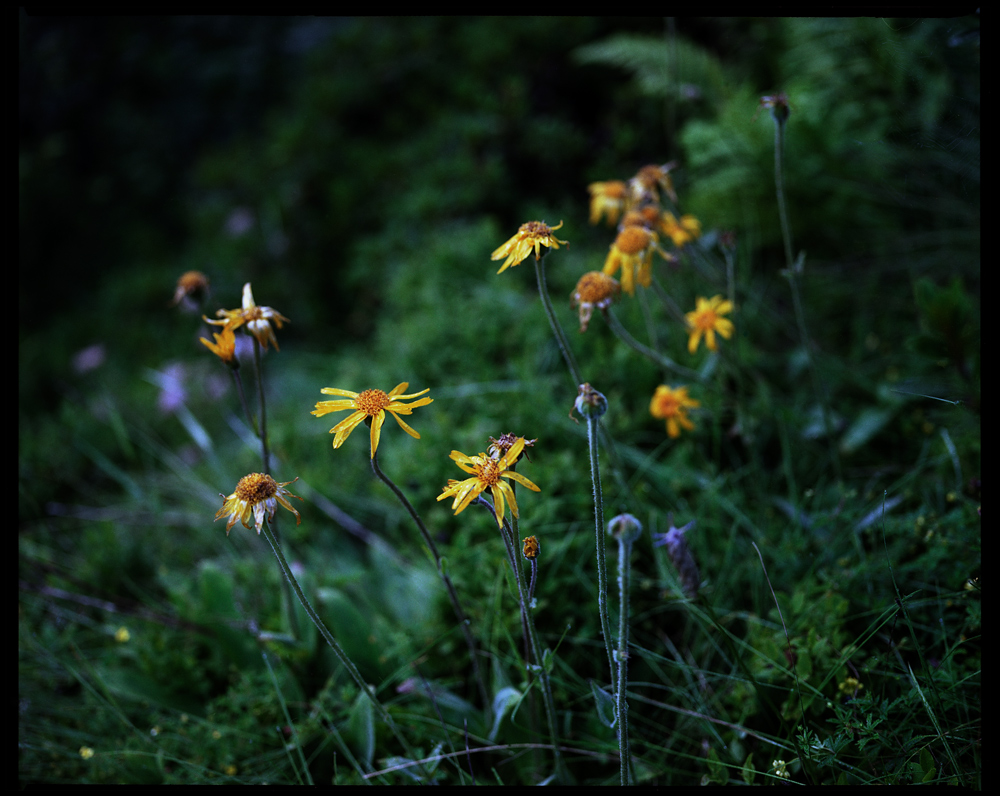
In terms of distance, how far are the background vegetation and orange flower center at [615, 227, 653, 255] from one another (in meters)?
0.44

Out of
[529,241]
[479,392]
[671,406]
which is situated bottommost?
[479,392]

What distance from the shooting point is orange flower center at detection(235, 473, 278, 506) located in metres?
0.98

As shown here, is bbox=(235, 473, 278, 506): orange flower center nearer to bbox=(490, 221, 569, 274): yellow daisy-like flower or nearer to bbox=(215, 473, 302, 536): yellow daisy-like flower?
bbox=(215, 473, 302, 536): yellow daisy-like flower

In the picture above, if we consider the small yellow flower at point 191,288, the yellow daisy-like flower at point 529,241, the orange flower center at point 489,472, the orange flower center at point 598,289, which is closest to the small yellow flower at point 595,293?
the orange flower center at point 598,289

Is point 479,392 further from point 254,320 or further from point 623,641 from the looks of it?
point 623,641

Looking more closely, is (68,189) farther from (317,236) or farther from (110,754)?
(110,754)

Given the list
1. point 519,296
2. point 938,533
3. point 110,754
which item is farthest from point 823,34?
point 110,754

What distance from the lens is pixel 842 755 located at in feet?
3.50

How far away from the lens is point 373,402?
102cm

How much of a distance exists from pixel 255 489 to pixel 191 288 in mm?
614

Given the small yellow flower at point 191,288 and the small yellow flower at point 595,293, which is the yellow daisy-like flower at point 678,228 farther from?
the small yellow flower at point 191,288

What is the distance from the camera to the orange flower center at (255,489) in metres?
0.98

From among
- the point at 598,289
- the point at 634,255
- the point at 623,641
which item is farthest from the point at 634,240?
the point at 623,641

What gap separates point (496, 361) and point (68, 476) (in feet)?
5.78
